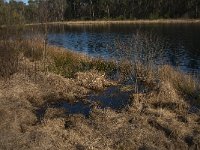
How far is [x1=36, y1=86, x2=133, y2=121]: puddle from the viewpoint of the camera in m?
12.6

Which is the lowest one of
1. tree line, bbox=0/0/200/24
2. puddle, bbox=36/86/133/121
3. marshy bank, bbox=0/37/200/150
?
puddle, bbox=36/86/133/121

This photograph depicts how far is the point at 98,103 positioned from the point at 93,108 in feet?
3.34

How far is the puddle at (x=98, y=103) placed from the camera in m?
12.6

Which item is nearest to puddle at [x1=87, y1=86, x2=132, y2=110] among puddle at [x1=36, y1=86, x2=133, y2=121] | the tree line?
puddle at [x1=36, y1=86, x2=133, y2=121]

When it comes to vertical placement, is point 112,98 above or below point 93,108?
below

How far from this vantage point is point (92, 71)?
1755 centimetres

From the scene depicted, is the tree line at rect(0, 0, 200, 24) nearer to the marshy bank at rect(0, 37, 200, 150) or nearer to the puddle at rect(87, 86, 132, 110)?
the marshy bank at rect(0, 37, 200, 150)

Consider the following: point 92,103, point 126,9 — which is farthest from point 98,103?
point 126,9

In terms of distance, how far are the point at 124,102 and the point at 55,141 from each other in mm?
4529

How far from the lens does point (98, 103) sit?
13383 millimetres

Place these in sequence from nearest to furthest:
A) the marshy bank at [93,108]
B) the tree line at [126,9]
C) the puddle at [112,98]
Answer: the marshy bank at [93,108], the puddle at [112,98], the tree line at [126,9]

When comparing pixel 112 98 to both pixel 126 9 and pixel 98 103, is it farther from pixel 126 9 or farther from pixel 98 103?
pixel 126 9

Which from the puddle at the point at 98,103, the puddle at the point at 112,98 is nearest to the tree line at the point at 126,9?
the puddle at the point at 112,98

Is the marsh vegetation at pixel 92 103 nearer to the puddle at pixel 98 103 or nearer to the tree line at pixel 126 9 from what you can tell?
the puddle at pixel 98 103
